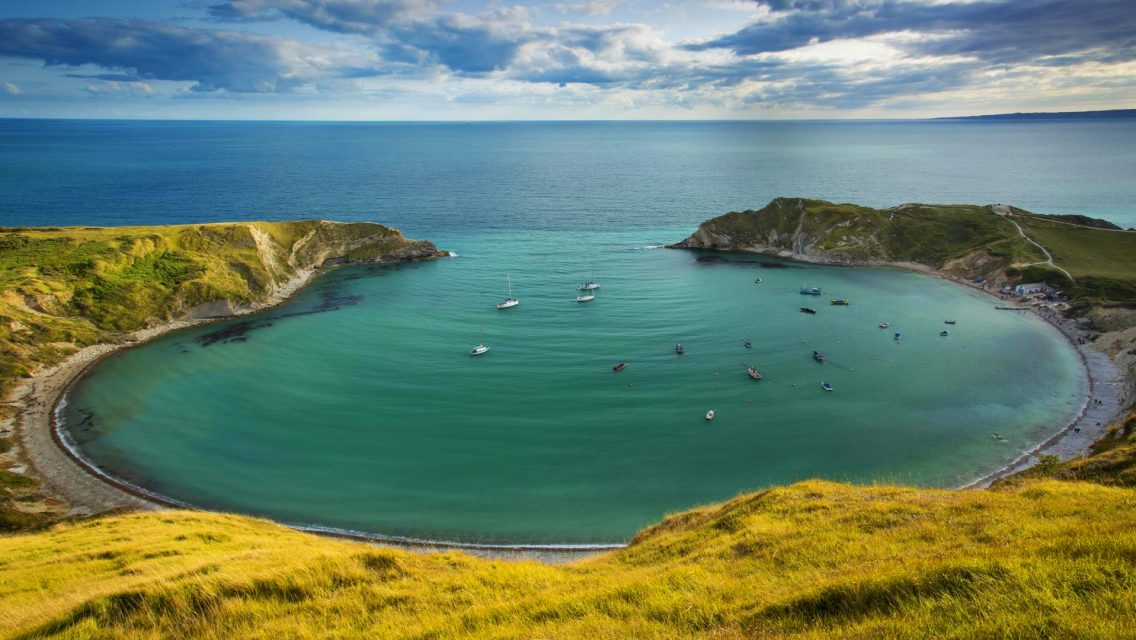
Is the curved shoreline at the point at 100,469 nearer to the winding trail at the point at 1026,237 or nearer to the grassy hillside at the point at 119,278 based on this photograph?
the grassy hillside at the point at 119,278

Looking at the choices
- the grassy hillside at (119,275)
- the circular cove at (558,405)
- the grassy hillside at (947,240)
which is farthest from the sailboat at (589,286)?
the grassy hillside at (119,275)

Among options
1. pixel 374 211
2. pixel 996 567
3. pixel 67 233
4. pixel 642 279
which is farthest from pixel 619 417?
pixel 374 211

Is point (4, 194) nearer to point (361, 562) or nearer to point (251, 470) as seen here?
point (251, 470)

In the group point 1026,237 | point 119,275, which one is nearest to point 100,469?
point 119,275

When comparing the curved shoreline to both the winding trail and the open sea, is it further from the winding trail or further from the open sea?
the winding trail

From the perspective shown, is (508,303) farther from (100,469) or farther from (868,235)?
(868,235)

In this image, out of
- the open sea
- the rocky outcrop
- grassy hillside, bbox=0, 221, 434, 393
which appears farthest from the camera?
the rocky outcrop

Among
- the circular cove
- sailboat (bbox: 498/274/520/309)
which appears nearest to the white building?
the circular cove
